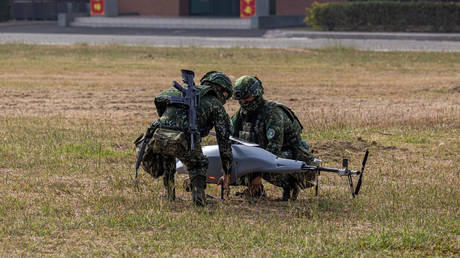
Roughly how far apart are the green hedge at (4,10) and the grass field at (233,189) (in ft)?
82.5

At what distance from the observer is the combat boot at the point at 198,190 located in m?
7.02

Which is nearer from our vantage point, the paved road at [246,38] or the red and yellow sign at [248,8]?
the paved road at [246,38]

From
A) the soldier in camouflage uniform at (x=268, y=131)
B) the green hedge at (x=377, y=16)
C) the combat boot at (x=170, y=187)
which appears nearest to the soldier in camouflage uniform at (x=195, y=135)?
the combat boot at (x=170, y=187)

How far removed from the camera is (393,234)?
6.27 meters

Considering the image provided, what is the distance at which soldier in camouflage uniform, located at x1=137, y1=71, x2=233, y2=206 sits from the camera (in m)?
6.73

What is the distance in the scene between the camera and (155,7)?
1713 inches

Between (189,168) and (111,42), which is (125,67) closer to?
(111,42)

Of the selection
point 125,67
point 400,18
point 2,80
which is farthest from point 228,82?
point 400,18

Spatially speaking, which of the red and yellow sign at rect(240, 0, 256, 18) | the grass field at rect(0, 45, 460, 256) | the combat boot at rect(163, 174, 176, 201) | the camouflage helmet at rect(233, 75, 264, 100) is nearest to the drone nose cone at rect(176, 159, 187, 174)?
the combat boot at rect(163, 174, 176, 201)

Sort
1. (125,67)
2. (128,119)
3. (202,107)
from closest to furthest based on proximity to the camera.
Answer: (202,107) → (128,119) → (125,67)

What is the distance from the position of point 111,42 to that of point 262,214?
22337 millimetres

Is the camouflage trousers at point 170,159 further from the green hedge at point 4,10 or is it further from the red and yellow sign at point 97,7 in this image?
the green hedge at point 4,10

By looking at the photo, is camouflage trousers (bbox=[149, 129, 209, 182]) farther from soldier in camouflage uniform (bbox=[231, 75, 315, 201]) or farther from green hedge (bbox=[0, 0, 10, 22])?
green hedge (bbox=[0, 0, 10, 22])

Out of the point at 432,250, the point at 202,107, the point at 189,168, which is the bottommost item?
the point at 432,250
